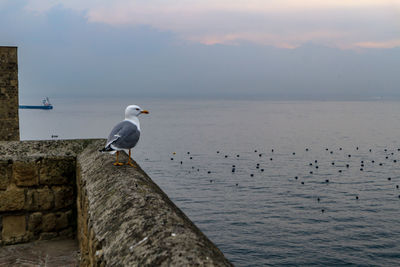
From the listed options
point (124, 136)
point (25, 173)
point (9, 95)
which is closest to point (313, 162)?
point (9, 95)

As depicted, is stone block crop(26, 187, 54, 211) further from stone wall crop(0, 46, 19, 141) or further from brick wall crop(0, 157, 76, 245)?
stone wall crop(0, 46, 19, 141)

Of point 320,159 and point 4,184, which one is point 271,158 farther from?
point 4,184

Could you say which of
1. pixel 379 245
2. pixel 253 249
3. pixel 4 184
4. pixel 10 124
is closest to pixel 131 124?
pixel 4 184

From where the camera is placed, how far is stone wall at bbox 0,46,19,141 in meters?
22.0

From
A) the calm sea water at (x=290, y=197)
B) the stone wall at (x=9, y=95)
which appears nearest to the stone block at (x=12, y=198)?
the stone wall at (x=9, y=95)

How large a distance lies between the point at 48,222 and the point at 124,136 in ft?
5.87

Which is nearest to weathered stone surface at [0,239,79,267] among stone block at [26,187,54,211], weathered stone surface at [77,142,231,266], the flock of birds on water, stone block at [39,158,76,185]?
stone block at [26,187,54,211]

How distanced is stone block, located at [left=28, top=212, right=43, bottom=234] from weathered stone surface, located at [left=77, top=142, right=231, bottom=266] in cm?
184

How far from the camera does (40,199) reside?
5215mm

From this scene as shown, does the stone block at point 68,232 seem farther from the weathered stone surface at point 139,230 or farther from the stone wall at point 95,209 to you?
the weathered stone surface at point 139,230

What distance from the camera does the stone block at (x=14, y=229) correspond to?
201 inches

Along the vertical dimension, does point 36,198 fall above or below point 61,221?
above

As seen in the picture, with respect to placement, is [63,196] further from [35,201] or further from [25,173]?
[25,173]

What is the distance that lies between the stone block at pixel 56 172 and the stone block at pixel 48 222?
1.33ft
